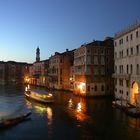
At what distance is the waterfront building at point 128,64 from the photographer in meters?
52.1

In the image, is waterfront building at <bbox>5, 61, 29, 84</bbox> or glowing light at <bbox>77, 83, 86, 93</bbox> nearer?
glowing light at <bbox>77, 83, 86, 93</bbox>

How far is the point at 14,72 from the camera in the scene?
180 metres

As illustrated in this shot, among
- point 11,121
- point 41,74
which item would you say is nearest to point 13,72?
point 41,74

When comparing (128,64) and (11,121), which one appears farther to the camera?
(128,64)

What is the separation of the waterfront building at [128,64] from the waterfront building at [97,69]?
13.1m

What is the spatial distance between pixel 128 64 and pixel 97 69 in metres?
21.6

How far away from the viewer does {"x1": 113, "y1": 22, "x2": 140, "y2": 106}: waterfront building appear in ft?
171

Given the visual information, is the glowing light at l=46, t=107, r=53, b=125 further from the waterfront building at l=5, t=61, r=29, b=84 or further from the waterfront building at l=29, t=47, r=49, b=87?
the waterfront building at l=5, t=61, r=29, b=84

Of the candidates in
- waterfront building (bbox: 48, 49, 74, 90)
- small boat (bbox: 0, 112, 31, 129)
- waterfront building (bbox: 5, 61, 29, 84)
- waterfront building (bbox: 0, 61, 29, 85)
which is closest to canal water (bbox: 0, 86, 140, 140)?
small boat (bbox: 0, 112, 31, 129)

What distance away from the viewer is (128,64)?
56.2 m

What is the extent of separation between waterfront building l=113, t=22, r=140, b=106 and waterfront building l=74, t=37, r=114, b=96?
13079 mm

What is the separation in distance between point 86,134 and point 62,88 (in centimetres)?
6683

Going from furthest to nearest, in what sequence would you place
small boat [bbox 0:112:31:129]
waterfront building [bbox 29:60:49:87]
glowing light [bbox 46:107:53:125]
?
waterfront building [bbox 29:60:49:87]
glowing light [bbox 46:107:53:125]
small boat [bbox 0:112:31:129]

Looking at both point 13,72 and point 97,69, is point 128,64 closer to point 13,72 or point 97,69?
point 97,69
